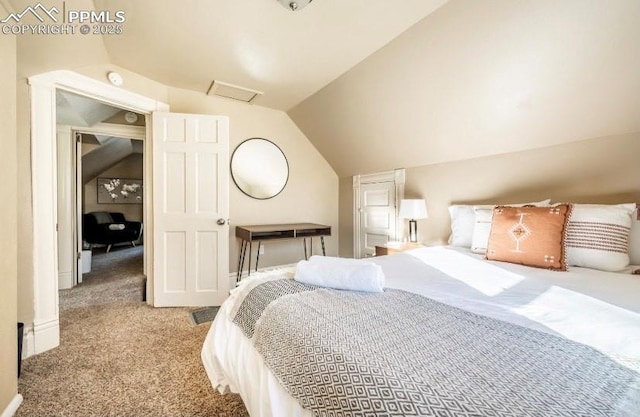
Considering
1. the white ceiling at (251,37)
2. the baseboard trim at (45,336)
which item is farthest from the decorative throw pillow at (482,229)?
the baseboard trim at (45,336)

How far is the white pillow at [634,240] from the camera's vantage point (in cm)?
164

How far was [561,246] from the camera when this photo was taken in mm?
1607

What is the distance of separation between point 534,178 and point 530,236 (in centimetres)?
87

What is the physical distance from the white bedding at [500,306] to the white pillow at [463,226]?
60 cm

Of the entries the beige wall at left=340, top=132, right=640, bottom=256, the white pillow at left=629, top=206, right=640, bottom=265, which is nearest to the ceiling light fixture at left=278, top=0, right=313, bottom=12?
Answer: the beige wall at left=340, top=132, right=640, bottom=256

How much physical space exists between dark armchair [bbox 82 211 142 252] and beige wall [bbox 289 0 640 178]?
5438 mm

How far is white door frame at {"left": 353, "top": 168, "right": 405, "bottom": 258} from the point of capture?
11.3 ft

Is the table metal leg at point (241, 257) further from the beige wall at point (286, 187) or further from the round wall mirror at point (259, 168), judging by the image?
the round wall mirror at point (259, 168)

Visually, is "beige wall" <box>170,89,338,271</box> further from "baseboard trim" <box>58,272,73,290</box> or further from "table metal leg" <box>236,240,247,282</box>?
"baseboard trim" <box>58,272,73,290</box>

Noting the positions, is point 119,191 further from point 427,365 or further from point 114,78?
point 427,365

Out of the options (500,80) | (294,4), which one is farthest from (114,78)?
(500,80)

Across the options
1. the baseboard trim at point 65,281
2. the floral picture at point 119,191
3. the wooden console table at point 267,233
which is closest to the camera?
the wooden console table at point 267,233

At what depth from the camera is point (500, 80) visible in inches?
79.1

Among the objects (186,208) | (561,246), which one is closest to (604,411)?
(561,246)
